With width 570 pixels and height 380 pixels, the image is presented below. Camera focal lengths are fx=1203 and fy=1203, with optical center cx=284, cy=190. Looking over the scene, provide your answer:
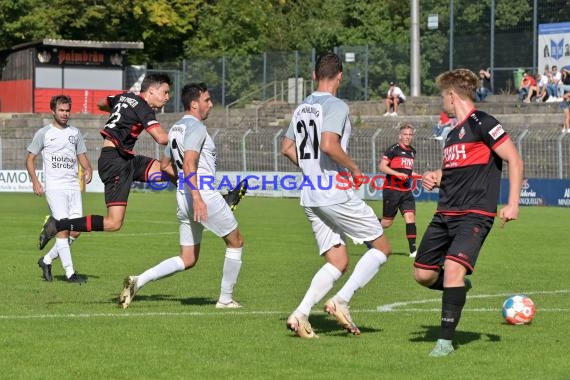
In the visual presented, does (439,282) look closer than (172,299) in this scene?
Yes

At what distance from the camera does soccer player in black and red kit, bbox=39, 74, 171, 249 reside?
12.2 m

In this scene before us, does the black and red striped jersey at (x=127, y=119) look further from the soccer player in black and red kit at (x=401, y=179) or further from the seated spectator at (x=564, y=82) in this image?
the seated spectator at (x=564, y=82)

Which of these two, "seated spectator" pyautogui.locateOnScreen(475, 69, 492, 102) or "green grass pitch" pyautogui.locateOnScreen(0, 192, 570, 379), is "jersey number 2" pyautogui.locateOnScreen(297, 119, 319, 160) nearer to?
"green grass pitch" pyautogui.locateOnScreen(0, 192, 570, 379)

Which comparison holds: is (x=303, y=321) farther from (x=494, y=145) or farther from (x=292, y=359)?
(x=494, y=145)

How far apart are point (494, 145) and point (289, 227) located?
16.2m

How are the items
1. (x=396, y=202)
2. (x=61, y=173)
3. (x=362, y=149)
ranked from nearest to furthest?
(x=61, y=173) → (x=396, y=202) → (x=362, y=149)

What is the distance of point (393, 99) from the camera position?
144 ft

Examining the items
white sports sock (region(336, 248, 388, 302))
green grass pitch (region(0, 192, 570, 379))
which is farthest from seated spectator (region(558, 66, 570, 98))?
white sports sock (region(336, 248, 388, 302))

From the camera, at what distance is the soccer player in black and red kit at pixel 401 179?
18250 millimetres

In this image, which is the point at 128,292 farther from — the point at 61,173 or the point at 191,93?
the point at 61,173

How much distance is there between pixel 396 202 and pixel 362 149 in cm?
1976

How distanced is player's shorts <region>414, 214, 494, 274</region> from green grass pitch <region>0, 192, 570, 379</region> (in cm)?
67

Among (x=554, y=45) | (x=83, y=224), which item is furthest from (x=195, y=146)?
(x=554, y=45)

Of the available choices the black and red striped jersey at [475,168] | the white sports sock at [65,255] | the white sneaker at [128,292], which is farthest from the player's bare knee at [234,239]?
the white sports sock at [65,255]
